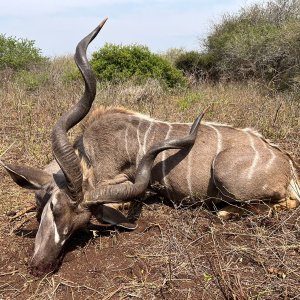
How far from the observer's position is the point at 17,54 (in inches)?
488

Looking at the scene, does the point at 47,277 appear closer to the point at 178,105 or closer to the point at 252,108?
the point at 252,108

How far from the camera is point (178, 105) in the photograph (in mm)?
6875

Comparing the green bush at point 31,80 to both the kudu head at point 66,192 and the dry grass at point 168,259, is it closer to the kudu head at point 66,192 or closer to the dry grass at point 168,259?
the dry grass at point 168,259

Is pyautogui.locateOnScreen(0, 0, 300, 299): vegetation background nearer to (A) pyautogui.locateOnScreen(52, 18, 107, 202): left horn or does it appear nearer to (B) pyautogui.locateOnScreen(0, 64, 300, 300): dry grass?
(B) pyautogui.locateOnScreen(0, 64, 300, 300): dry grass

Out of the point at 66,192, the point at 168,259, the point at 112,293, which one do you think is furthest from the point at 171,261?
the point at 66,192

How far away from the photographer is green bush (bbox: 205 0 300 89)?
32.8ft

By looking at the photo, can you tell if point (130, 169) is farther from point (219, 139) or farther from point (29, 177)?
point (29, 177)

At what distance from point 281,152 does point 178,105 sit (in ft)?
11.6

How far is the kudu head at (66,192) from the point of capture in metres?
2.70

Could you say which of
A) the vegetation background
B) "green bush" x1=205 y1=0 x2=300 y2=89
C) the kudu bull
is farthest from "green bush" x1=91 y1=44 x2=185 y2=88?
the kudu bull

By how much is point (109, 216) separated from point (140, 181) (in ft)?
1.13

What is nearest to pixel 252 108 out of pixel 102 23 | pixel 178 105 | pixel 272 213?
pixel 178 105

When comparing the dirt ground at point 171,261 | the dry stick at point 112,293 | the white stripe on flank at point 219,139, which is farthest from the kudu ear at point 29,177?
the white stripe on flank at point 219,139

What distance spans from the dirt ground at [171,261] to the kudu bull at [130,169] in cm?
15
